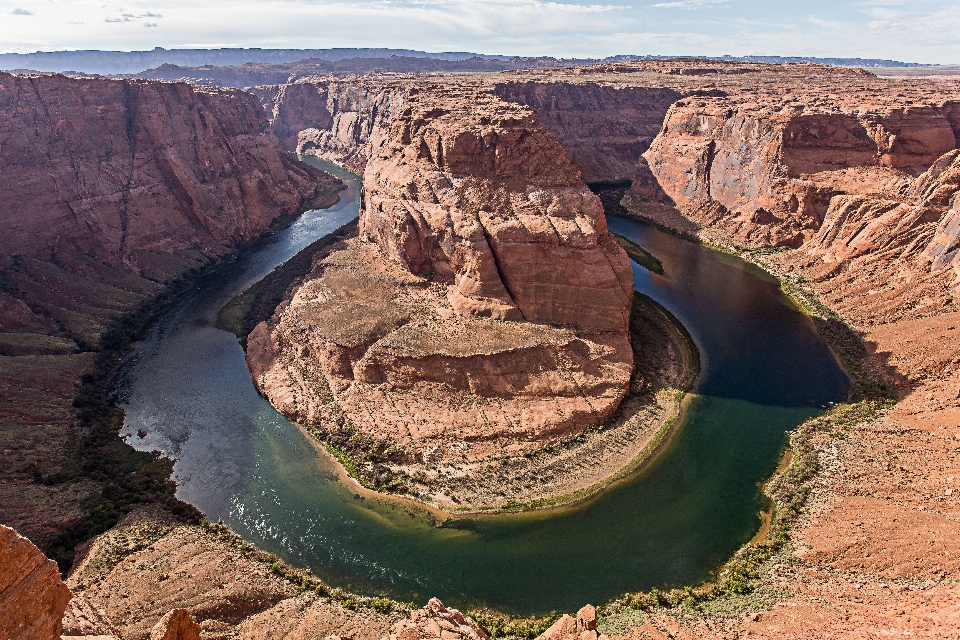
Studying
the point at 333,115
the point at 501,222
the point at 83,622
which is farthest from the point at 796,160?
the point at 333,115

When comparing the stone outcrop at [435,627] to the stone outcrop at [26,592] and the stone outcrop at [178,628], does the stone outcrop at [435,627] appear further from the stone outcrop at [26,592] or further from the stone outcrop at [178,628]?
the stone outcrop at [26,592]

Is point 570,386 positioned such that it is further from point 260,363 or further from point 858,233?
point 858,233

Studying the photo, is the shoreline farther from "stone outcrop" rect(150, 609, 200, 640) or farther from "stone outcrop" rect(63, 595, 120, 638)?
"stone outcrop" rect(150, 609, 200, 640)

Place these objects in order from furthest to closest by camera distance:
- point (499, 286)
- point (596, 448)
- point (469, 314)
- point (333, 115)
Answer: point (333, 115) → point (469, 314) → point (499, 286) → point (596, 448)

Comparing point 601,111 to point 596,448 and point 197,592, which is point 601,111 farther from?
point 197,592

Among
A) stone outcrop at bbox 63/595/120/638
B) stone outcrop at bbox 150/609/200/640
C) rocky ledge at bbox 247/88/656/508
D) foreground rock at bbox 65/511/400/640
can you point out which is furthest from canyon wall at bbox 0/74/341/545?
stone outcrop at bbox 150/609/200/640

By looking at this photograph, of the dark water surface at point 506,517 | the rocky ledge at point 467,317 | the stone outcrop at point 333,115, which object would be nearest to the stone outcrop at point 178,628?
the dark water surface at point 506,517
